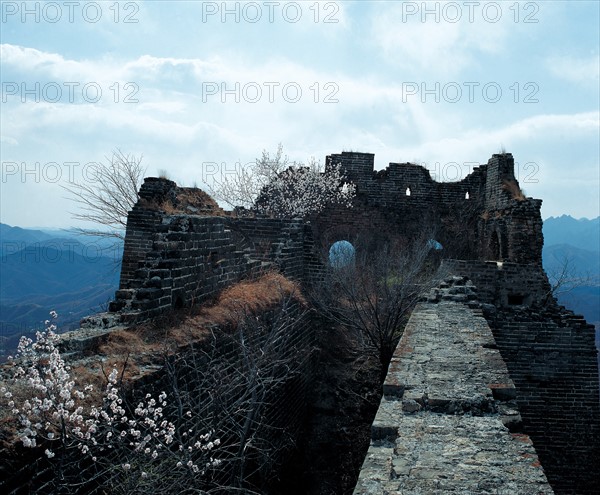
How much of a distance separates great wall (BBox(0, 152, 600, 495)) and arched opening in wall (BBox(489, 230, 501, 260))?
4 cm

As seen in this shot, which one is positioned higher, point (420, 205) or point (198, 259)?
point (420, 205)

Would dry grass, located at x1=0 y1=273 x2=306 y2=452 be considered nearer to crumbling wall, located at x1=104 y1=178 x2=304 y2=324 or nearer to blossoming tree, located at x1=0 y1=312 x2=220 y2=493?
blossoming tree, located at x1=0 y1=312 x2=220 y2=493

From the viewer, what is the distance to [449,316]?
6094mm

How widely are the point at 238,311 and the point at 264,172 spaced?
18.1 m

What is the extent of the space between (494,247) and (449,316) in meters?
15.4

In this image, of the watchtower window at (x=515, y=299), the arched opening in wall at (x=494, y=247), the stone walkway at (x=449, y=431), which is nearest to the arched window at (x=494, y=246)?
the arched opening in wall at (x=494, y=247)

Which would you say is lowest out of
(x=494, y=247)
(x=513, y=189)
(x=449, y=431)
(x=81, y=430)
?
(x=81, y=430)

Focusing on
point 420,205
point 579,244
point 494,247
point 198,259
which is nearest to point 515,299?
point 198,259

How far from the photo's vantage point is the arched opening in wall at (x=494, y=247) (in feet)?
65.5

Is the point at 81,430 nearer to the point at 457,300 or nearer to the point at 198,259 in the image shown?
the point at 198,259

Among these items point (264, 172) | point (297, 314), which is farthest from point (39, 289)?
point (297, 314)

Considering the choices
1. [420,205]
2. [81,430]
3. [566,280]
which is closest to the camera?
[81,430]

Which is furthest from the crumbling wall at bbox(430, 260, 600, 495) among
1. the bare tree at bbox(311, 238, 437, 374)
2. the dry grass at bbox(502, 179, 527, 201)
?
the dry grass at bbox(502, 179, 527, 201)

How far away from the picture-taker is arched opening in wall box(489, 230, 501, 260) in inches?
786
